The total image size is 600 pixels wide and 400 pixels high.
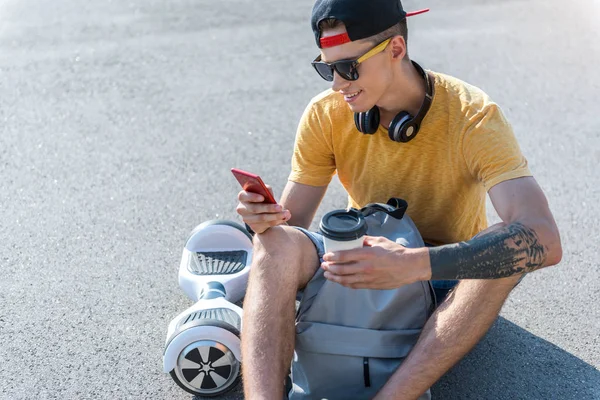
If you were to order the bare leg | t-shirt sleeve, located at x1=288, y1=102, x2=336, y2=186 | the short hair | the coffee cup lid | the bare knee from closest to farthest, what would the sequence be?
1. the coffee cup lid
2. the bare leg
3. the bare knee
4. the short hair
5. t-shirt sleeve, located at x1=288, y1=102, x2=336, y2=186

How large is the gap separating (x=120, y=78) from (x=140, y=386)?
295cm

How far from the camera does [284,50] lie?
567cm

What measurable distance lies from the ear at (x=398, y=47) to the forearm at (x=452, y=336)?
81cm

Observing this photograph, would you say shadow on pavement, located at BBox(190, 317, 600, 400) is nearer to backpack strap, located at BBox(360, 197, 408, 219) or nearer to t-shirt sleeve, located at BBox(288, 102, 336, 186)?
backpack strap, located at BBox(360, 197, 408, 219)

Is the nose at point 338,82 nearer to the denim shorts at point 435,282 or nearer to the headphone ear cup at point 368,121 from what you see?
the headphone ear cup at point 368,121

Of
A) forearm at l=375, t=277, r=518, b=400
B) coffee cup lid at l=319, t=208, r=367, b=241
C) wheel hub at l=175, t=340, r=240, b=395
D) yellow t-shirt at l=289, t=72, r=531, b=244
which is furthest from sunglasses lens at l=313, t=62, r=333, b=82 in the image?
wheel hub at l=175, t=340, r=240, b=395

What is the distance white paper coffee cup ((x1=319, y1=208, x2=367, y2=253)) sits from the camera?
Answer: 7.50ft

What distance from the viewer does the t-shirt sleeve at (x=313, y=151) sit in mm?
2855

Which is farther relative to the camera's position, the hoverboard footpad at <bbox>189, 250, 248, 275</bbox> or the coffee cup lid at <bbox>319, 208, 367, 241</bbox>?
the hoverboard footpad at <bbox>189, 250, 248, 275</bbox>

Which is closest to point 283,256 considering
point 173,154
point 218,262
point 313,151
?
point 313,151

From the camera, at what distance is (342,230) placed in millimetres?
2285

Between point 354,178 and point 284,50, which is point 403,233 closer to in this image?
point 354,178

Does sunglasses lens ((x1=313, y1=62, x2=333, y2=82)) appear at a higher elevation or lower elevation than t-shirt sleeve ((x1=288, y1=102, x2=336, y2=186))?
higher

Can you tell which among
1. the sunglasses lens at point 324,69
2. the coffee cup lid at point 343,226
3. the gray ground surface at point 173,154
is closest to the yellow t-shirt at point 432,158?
the sunglasses lens at point 324,69
